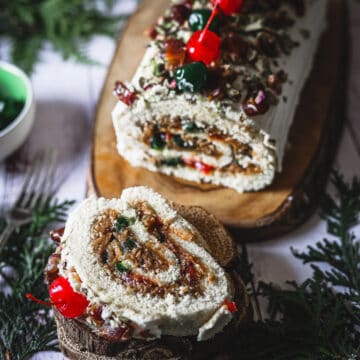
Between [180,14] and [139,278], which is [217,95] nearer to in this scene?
[180,14]

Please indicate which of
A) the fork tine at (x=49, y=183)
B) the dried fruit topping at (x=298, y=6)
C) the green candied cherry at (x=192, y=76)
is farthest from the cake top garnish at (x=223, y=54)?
the fork tine at (x=49, y=183)

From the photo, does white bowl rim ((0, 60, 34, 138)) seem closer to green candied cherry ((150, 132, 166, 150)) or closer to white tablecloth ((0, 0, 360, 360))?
white tablecloth ((0, 0, 360, 360))

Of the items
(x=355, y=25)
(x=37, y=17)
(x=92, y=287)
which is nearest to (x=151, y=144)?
(x=92, y=287)

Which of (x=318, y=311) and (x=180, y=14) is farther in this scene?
(x=180, y=14)

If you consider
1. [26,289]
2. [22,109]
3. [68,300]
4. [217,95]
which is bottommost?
[26,289]

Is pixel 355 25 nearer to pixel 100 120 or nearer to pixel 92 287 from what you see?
pixel 100 120

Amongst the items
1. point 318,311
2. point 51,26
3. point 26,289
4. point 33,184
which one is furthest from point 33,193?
point 318,311

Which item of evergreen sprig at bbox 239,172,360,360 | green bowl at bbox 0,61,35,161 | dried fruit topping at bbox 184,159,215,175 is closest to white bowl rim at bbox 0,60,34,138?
green bowl at bbox 0,61,35,161
